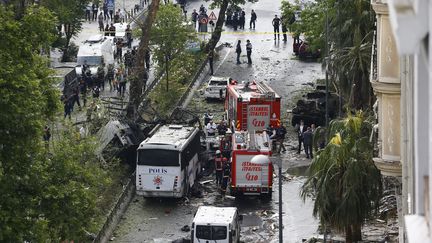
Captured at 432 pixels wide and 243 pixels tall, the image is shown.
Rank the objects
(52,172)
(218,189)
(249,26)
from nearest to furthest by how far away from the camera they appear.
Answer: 1. (52,172)
2. (218,189)
3. (249,26)

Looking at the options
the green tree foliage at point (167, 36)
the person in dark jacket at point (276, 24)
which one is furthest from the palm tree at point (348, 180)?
the person in dark jacket at point (276, 24)

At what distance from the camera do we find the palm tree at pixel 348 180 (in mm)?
32500

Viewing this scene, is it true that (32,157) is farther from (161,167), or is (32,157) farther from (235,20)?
(235,20)

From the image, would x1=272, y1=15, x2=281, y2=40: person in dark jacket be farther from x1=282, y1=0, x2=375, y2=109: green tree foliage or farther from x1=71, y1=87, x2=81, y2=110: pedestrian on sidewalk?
x1=282, y1=0, x2=375, y2=109: green tree foliage

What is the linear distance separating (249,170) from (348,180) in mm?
10055

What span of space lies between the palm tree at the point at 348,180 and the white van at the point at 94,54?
33.8 metres

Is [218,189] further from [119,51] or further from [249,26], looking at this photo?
[249,26]

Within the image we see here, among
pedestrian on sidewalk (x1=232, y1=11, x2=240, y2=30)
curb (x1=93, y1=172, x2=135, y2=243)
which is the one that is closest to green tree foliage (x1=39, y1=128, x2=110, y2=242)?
curb (x1=93, y1=172, x2=135, y2=243)

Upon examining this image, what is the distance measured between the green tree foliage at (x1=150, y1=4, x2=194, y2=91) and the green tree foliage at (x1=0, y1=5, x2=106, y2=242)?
102 feet

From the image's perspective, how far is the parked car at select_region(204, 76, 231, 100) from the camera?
60844 mm

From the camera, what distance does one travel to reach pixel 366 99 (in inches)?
1805

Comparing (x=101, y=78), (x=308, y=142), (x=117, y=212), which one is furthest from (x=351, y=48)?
(x=101, y=78)

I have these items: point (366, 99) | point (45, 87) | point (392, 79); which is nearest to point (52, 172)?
point (45, 87)

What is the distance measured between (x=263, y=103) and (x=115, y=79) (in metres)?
15.6
